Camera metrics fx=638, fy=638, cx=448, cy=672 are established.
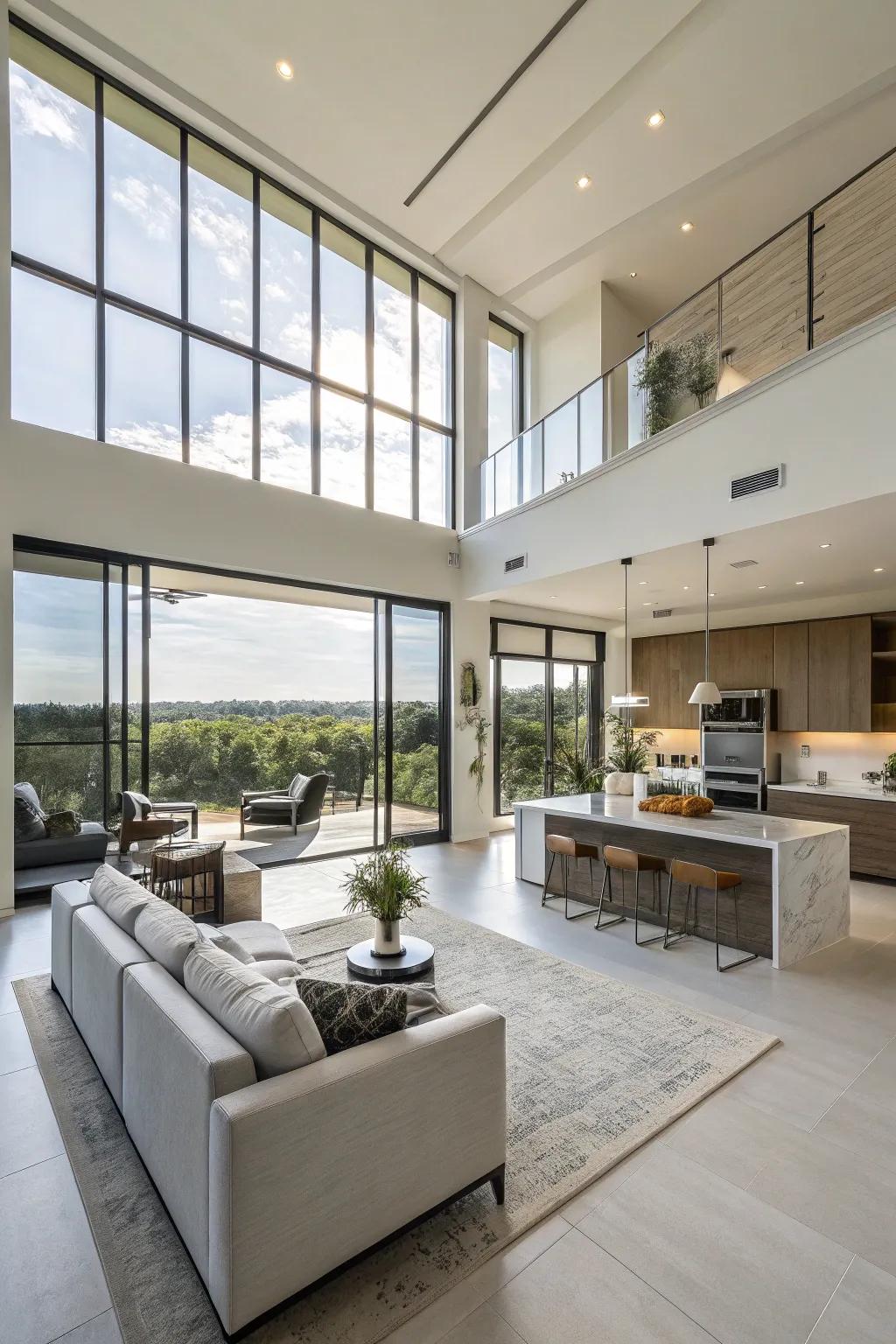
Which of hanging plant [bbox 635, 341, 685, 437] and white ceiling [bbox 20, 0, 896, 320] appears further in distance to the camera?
hanging plant [bbox 635, 341, 685, 437]

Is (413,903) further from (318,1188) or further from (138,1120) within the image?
(318,1188)

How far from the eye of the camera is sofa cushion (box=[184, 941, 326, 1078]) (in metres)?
→ 1.80

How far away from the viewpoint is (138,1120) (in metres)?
2.24

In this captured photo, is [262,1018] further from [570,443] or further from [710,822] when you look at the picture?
[570,443]

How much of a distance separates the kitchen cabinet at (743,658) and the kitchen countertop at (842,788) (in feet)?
4.07

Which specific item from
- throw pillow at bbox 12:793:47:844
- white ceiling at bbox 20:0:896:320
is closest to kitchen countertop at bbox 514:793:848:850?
throw pillow at bbox 12:793:47:844

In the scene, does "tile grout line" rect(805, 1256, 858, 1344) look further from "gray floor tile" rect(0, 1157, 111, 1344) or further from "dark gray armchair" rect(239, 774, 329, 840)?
"dark gray armchair" rect(239, 774, 329, 840)

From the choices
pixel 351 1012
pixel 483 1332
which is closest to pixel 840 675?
pixel 351 1012

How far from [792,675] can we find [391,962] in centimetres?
645

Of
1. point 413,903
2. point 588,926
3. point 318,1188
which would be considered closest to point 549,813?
point 588,926

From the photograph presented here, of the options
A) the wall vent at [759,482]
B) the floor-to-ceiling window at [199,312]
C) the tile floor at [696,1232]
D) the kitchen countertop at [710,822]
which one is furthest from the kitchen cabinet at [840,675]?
the floor-to-ceiling window at [199,312]

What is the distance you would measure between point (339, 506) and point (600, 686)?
5185 mm

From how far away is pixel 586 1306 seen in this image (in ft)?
5.90

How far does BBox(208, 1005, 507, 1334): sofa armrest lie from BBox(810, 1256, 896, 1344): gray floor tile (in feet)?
3.16
